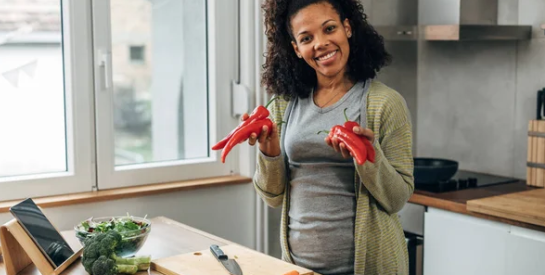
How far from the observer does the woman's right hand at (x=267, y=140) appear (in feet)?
6.09

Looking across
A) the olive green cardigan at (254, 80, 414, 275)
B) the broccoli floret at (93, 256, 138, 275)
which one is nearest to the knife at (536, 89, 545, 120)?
the olive green cardigan at (254, 80, 414, 275)

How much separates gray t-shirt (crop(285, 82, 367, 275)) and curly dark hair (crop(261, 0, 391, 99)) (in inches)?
2.8

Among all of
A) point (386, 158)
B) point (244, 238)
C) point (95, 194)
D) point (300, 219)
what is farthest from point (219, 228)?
point (386, 158)

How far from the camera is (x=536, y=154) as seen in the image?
2830 millimetres

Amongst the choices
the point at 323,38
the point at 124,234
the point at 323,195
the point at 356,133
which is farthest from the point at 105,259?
the point at 323,38

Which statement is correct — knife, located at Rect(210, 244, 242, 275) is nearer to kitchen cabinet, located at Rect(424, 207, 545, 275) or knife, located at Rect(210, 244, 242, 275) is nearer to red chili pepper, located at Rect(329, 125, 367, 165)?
red chili pepper, located at Rect(329, 125, 367, 165)

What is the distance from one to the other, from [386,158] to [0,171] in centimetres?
146

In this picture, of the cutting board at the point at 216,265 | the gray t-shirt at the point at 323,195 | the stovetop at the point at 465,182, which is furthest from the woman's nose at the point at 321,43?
the stovetop at the point at 465,182

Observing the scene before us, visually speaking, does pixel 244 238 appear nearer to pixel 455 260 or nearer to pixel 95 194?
pixel 95 194

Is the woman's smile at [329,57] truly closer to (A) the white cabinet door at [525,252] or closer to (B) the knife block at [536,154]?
(A) the white cabinet door at [525,252]

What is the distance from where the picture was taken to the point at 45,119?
8.70 feet

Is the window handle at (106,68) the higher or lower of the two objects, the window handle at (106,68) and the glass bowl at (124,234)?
the higher

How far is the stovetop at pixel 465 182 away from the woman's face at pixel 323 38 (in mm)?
1036

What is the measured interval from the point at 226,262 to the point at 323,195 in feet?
1.05
